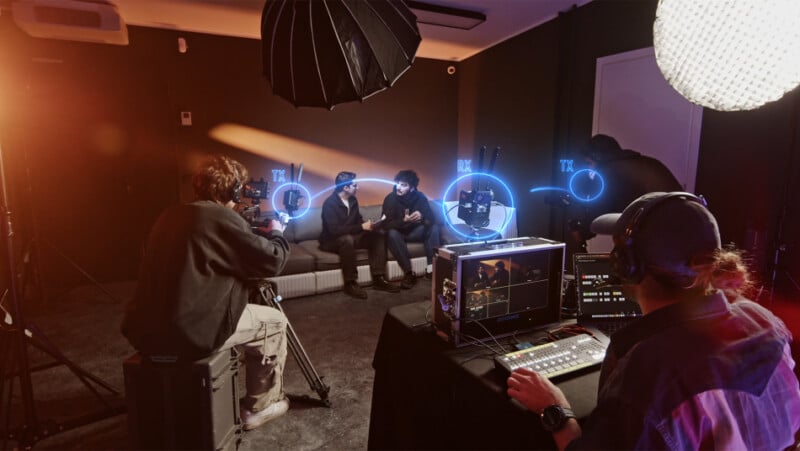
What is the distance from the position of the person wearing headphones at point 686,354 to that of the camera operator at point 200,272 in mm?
1538

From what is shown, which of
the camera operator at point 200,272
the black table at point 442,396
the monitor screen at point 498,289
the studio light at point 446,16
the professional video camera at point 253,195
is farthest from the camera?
the studio light at point 446,16

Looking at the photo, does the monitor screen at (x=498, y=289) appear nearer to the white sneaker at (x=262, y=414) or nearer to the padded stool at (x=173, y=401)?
the padded stool at (x=173, y=401)

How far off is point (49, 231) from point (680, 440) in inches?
238

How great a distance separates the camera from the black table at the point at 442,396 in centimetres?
125

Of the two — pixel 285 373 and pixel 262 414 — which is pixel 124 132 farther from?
pixel 262 414

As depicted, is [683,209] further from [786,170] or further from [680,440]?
[786,170]

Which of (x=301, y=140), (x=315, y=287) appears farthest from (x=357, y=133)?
(x=315, y=287)

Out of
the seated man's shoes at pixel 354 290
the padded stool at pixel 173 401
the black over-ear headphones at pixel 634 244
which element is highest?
the black over-ear headphones at pixel 634 244

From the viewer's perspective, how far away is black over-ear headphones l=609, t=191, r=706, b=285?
961 millimetres

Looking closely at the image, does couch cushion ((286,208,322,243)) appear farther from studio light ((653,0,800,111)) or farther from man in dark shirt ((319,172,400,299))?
studio light ((653,0,800,111))

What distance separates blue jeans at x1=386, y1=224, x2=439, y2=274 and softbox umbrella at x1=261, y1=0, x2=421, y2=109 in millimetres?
3790

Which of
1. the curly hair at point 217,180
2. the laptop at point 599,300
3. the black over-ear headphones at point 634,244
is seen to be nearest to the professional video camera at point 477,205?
the laptop at point 599,300

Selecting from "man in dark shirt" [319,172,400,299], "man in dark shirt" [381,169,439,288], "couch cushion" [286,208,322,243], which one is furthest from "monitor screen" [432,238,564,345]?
"couch cushion" [286,208,322,243]

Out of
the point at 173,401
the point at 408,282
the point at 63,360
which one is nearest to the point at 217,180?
the point at 173,401
